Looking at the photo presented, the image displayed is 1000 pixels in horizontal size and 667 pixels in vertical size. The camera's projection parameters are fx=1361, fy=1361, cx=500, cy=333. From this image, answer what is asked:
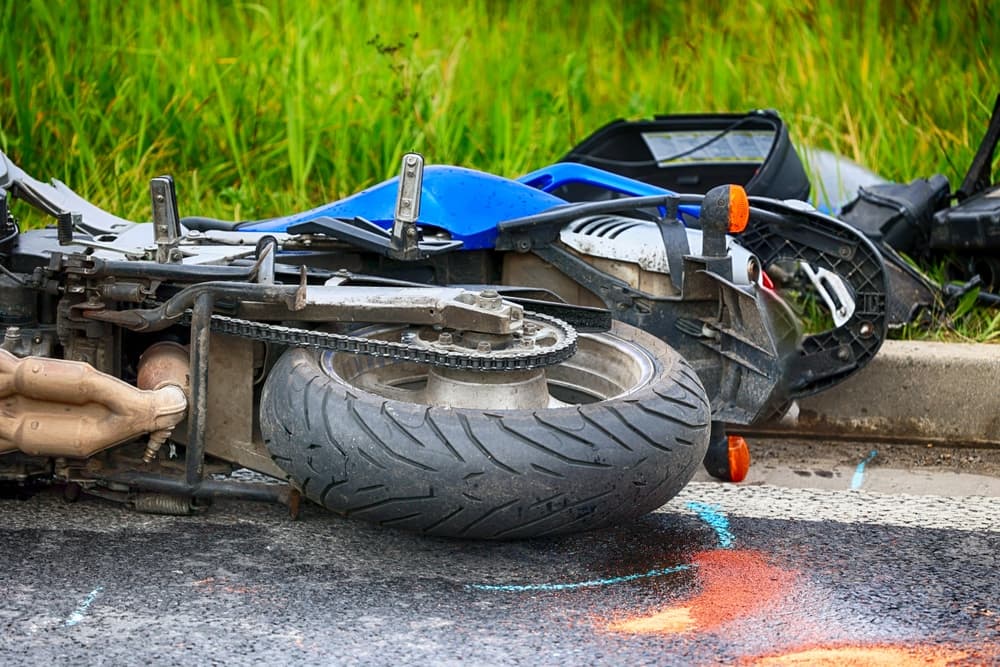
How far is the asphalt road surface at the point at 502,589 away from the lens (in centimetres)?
253

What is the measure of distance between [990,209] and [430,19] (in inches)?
120

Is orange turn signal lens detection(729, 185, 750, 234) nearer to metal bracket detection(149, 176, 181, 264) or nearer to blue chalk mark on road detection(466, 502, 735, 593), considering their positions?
blue chalk mark on road detection(466, 502, 735, 593)

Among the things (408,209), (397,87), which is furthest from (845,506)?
(397,87)

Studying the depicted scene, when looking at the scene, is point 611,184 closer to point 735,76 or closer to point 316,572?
point 316,572

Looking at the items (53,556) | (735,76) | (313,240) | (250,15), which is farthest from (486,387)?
(250,15)

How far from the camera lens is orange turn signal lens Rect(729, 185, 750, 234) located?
10.7 ft

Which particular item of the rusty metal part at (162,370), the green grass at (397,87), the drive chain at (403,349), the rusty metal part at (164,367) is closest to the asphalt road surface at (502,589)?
the rusty metal part at (162,370)

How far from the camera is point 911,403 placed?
412 centimetres

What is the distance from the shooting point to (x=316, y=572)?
287 cm

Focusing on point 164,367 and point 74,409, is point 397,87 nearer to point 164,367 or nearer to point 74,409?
point 164,367

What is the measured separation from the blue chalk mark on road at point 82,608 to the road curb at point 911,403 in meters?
2.04

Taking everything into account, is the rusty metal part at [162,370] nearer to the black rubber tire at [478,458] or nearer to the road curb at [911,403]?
the black rubber tire at [478,458]

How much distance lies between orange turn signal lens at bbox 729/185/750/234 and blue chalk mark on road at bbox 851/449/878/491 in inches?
33.5

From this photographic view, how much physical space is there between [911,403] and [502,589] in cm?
184
